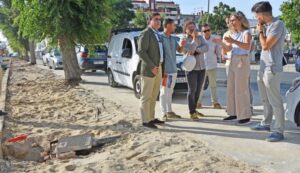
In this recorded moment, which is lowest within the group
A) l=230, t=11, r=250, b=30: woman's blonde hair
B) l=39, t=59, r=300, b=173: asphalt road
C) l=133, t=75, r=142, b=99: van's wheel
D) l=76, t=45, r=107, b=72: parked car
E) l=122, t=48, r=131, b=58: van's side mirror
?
l=39, t=59, r=300, b=173: asphalt road

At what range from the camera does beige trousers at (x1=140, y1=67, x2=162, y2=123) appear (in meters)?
7.22

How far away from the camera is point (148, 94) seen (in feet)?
23.8

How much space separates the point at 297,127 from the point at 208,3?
155 feet

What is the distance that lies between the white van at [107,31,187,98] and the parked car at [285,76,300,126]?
4174 millimetres

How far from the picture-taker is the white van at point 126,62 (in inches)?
442

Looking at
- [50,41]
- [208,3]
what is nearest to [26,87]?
[50,41]

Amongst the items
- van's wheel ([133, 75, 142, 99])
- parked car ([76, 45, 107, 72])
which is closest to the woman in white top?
van's wheel ([133, 75, 142, 99])

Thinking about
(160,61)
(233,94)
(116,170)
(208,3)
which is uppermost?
(208,3)

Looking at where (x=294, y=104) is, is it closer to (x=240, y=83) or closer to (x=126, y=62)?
(x=240, y=83)

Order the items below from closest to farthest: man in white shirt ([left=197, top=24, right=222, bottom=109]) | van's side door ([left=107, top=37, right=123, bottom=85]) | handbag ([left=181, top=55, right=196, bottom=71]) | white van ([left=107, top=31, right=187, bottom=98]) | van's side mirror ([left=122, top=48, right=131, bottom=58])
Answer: handbag ([left=181, top=55, right=196, bottom=71]), man in white shirt ([left=197, top=24, right=222, bottom=109]), white van ([left=107, top=31, right=187, bottom=98]), van's side mirror ([left=122, top=48, right=131, bottom=58]), van's side door ([left=107, top=37, right=123, bottom=85])

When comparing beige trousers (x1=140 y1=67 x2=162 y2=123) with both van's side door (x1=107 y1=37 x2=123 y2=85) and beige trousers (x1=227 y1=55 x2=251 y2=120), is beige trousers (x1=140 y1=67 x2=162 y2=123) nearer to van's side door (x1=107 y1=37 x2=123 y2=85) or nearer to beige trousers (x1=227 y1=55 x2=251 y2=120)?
beige trousers (x1=227 y1=55 x2=251 y2=120)

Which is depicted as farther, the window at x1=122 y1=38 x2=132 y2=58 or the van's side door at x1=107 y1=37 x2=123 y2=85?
the van's side door at x1=107 y1=37 x2=123 y2=85

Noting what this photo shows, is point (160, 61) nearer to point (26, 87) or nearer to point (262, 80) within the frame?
point (262, 80)

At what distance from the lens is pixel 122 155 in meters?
5.75
